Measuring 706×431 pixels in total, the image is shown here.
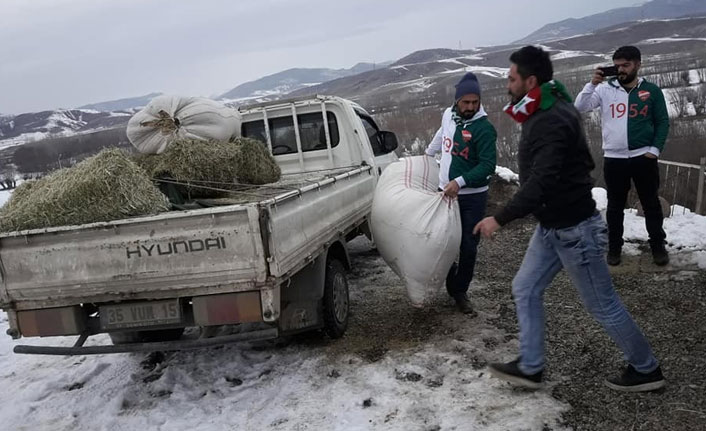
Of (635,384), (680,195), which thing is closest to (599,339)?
(635,384)

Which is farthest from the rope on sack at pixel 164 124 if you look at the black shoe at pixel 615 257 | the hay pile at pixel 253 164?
the black shoe at pixel 615 257

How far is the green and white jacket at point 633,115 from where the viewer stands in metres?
4.32

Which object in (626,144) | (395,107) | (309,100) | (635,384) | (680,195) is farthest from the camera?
(395,107)

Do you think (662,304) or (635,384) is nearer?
(635,384)

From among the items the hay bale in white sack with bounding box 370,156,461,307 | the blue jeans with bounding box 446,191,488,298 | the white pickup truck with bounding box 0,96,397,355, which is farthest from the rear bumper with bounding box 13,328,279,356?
the blue jeans with bounding box 446,191,488,298

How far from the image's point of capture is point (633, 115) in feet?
14.3

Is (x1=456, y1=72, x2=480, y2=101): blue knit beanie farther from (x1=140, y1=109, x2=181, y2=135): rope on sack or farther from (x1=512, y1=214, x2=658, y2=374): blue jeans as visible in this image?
(x1=140, y1=109, x2=181, y2=135): rope on sack

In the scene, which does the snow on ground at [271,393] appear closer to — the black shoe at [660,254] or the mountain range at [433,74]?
the black shoe at [660,254]

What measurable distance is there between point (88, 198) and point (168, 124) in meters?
1.37

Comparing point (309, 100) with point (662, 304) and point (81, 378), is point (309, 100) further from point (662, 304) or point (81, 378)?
point (662, 304)

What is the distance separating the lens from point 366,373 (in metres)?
3.52

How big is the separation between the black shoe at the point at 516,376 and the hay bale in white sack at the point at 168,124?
3095mm

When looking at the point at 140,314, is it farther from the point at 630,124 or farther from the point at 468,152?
the point at 630,124

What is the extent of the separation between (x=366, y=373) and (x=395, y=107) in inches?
2974
